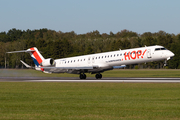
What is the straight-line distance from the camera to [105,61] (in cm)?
4341

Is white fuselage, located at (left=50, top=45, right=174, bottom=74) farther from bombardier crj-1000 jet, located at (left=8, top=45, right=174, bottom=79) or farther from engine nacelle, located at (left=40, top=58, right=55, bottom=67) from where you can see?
engine nacelle, located at (left=40, top=58, right=55, bottom=67)

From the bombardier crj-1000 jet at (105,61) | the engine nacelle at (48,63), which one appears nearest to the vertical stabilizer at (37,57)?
the bombardier crj-1000 jet at (105,61)

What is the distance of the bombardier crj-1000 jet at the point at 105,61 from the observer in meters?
40.8

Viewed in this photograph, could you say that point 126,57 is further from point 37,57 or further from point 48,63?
point 37,57

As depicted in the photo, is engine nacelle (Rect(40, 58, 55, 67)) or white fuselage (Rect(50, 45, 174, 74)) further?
engine nacelle (Rect(40, 58, 55, 67))

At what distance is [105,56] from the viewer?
43625 mm

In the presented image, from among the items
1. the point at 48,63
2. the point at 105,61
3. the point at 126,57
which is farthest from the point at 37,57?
the point at 126,57

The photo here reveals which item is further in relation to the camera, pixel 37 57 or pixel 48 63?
pixel 37 57

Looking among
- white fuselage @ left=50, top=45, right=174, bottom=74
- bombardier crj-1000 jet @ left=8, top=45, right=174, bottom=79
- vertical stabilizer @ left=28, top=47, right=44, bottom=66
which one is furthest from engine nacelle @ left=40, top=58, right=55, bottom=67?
white fuselage @ left=50, top=45, right=174, bottom=74

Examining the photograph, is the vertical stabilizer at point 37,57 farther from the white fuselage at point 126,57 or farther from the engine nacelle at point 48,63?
the white fuselage at point 126,57

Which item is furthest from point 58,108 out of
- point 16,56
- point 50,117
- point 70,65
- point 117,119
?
→ point 16,56

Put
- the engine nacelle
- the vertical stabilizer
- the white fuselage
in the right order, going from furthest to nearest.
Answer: the vertical stabilizer, the engine nacelle, the white fuselage

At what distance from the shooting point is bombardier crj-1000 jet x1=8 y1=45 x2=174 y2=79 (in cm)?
4075

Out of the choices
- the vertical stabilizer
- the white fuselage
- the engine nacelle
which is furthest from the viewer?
the vertical stabilizer
